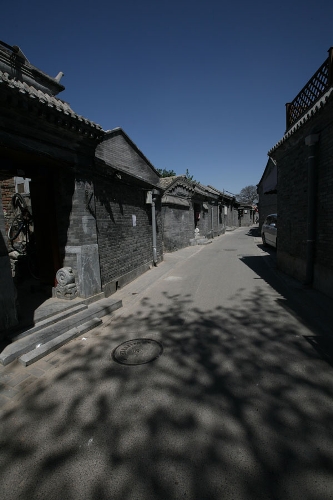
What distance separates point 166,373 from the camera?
3367mm

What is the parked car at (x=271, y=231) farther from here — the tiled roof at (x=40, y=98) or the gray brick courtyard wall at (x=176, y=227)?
the tiled roof at (x=40, y=98)

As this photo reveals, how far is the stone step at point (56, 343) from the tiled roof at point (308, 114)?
6.88 metres

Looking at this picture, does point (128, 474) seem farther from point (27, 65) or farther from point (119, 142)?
point (119, 142)

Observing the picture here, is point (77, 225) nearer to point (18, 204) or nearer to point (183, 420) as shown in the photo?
point (18, 204)

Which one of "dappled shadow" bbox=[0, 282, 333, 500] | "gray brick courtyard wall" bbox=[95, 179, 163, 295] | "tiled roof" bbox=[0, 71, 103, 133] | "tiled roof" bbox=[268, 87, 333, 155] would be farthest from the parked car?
"tiled roof" bbox=[0, 71, 103, 133]

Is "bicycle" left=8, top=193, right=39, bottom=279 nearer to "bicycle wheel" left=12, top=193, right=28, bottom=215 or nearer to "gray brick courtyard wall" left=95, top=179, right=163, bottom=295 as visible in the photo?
"bicycle wheel" left=12, top=193, right=28, bottom=215

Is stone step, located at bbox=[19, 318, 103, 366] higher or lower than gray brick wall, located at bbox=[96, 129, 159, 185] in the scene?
lower

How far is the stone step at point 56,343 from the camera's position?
12.2 ft

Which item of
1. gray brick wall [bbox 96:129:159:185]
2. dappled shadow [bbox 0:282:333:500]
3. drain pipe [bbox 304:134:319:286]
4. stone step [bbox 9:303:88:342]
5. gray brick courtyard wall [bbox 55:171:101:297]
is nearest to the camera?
dappled shadow [bbox 0:282:333:500]

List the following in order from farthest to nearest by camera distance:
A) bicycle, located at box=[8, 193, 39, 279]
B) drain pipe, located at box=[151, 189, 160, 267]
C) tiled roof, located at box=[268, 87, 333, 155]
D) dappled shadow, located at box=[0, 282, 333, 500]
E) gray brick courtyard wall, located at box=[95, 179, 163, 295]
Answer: drain pipe, located at box=[151, 189, 160, 267], bicycle, located at box=[8, 193, 39, 279], gray brick courtyard wall, located at box=[95, 179, 163, 295], tiled roof, located at box=[268, 87, 333, 155], dappled shadow, located at box=[0, 282, 333, 500]

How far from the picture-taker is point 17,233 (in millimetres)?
7926

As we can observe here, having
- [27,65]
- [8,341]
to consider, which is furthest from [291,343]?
[27,65]

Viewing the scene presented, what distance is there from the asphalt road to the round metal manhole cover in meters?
0.12

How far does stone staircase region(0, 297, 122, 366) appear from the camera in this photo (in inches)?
150
